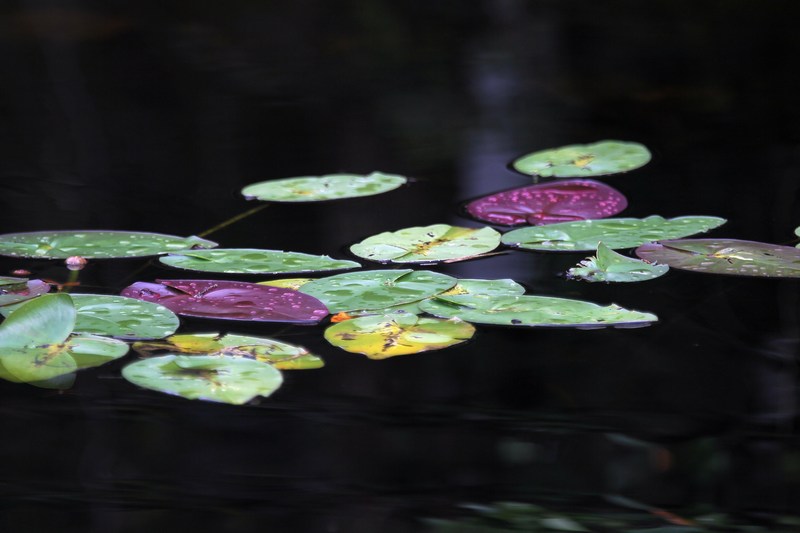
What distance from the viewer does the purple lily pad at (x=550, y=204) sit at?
121 centimetres

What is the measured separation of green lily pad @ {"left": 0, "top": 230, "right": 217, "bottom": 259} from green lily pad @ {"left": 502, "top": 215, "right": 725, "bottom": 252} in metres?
0.37

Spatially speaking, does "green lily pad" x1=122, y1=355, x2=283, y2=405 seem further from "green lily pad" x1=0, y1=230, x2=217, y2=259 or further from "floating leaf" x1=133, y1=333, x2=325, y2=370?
"green lily pad" x1=0, y1=230, x2=217, y2=259

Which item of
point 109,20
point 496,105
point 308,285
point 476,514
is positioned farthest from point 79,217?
point 109,20

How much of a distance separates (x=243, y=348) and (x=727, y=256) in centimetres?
52

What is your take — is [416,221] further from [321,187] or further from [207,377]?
[207,377]

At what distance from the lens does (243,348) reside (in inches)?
32.9

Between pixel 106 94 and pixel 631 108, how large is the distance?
3.57 feet

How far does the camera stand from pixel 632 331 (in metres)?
0.89

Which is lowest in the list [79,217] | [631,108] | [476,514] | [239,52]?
[476,514]

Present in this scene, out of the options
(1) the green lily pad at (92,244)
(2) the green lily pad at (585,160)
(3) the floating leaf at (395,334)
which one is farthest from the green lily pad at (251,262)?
(2) the green lily pad at (585,160)

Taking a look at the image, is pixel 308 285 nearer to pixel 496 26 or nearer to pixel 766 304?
pixel 766 304

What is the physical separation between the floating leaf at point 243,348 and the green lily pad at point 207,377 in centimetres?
1

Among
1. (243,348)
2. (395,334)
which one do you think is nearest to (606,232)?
(395,334)

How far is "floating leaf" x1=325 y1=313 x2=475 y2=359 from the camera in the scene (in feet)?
2.76
